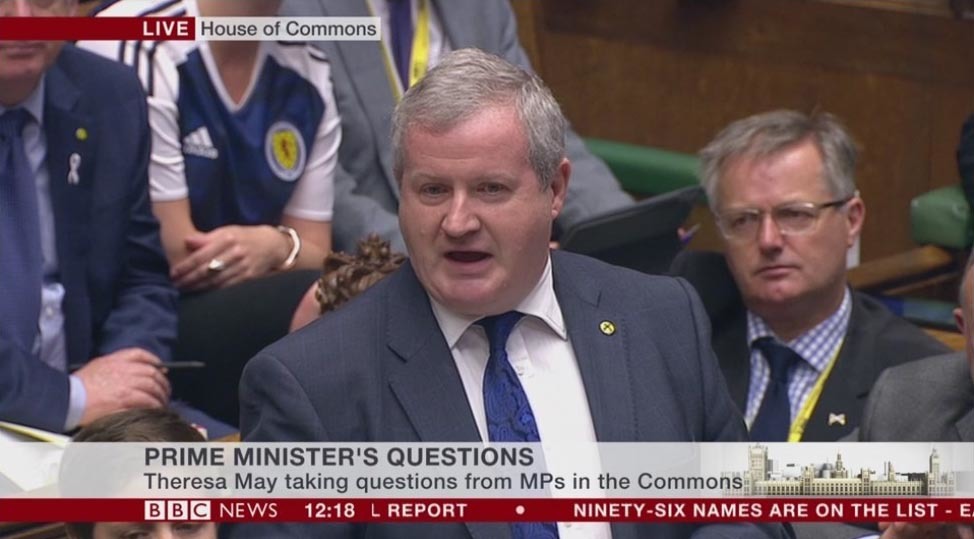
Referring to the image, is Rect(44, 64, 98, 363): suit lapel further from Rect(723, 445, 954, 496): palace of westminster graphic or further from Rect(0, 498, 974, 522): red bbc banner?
Rect(723, 445, 954, 496): palace of westminster graphic

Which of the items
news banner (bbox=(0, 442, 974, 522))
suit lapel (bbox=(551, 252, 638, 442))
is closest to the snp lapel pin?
news banner (bbox=(0, 442, 974, 522))

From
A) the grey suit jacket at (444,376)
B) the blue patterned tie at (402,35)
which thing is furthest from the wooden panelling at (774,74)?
the grey suit jacket at (444,376)

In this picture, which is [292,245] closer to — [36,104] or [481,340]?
[36,104]

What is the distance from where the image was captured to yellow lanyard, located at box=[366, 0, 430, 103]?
2316 mm

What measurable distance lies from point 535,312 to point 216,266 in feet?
2.85

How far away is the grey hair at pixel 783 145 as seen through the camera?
9.12 feet

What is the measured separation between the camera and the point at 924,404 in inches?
85.1

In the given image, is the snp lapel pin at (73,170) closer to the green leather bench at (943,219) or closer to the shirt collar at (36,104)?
the shirt collar at (36,104)

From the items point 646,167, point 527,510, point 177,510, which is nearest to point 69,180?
point 177,510

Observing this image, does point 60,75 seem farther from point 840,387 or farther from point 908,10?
point 908,10

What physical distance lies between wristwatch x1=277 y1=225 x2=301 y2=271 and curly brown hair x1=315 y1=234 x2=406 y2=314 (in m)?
0.30

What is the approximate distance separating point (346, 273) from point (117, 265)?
1.27 ft

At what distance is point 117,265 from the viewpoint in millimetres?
2480

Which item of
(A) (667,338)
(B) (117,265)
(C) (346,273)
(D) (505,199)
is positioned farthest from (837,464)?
(B) (117,265)
